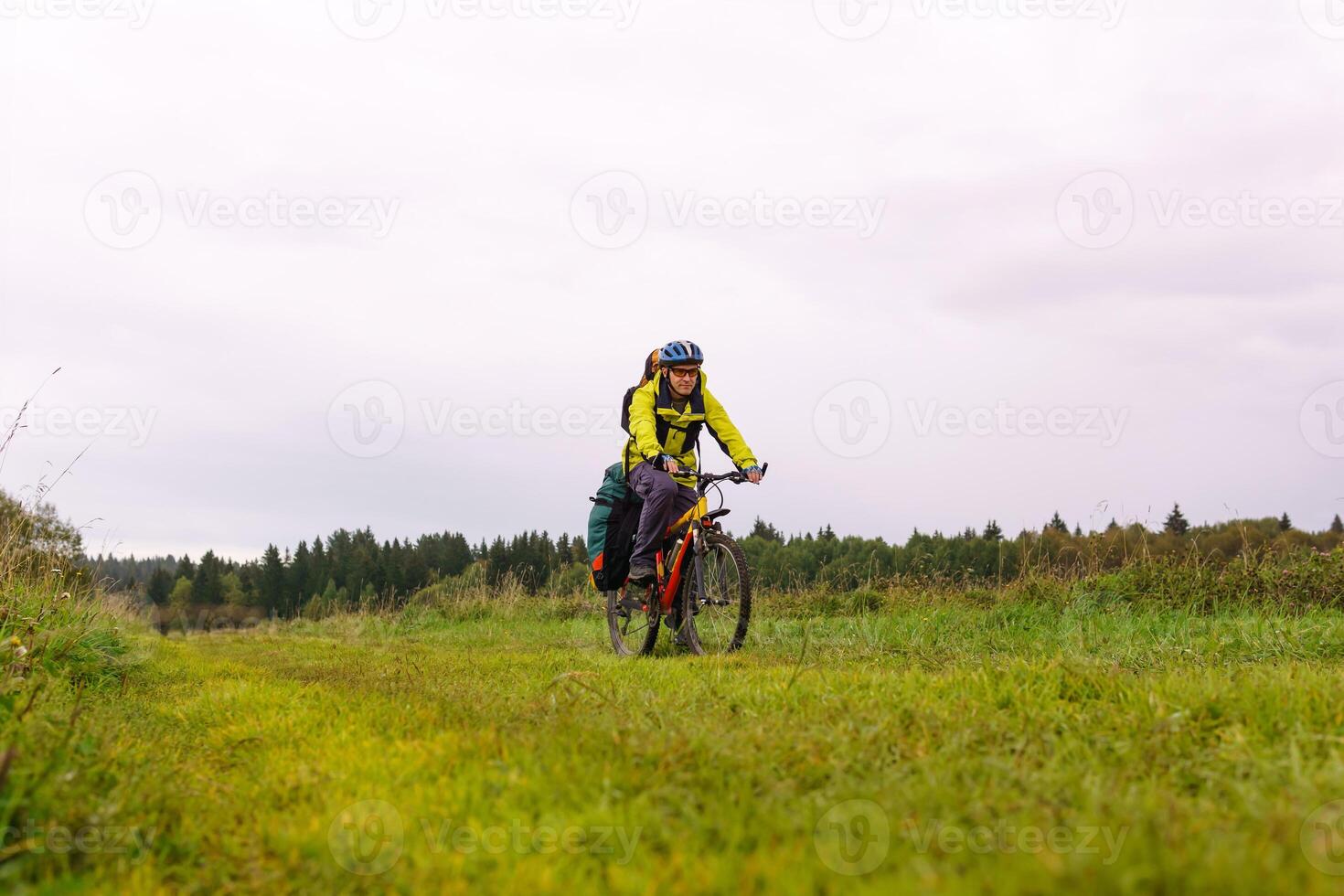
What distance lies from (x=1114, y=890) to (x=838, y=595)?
10.8 m

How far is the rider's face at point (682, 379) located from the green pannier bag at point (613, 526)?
1.43 metres

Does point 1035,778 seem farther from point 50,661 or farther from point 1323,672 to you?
point 50,661

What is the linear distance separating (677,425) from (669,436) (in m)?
0.14

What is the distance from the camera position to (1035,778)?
123 inches

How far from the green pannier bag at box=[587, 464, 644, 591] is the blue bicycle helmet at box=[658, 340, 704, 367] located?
172 cm

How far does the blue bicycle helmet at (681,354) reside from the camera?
8.58 metres

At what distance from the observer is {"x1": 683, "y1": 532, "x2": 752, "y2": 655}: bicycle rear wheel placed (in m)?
8.13

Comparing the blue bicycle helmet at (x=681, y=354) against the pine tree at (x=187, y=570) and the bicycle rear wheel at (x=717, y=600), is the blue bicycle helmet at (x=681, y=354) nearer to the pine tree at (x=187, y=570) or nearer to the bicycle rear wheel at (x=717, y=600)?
the bicycle rear wheel at (x=717, y=600)

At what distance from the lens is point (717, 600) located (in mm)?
8406

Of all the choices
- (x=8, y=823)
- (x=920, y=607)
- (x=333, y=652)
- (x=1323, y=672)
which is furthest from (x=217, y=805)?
(x=920, y=607)
